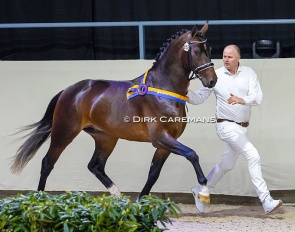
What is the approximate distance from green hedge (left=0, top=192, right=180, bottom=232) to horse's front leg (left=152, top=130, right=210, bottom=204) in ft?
7.46

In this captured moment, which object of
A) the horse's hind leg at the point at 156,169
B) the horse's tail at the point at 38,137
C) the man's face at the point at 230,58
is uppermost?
the man's face at the point at 230,58

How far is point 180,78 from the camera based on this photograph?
759 centimetres

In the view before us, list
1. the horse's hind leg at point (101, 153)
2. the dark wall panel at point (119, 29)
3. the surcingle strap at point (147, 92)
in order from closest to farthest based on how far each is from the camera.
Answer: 1. the surcingle strap at point (147, 92)
2. the horse's hind leg at point (101, 153)
3. the dark wall panel at point (119, 29)

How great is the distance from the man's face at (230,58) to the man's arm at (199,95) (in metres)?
0.27

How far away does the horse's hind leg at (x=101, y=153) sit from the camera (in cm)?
818

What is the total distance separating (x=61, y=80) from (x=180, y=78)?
141 centimetres

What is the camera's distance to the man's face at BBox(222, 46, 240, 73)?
7.69m

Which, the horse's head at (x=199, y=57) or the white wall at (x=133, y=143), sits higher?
the horse's head at (x=199, y=57)

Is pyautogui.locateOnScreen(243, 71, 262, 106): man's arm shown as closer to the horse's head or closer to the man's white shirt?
the man's white shirt

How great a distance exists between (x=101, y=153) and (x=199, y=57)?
1.37 meters

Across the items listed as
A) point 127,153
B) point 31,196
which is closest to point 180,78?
point 127,153

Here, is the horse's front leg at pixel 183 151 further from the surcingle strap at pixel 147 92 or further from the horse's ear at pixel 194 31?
the horse's ear at pixel 194 31

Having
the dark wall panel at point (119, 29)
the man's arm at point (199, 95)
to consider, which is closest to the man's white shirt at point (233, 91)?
the man's arm at point (199, 95)

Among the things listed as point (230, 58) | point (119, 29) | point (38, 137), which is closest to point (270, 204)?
point (230, 58)
